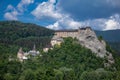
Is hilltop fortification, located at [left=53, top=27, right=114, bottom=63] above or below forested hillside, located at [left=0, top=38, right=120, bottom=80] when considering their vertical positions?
above

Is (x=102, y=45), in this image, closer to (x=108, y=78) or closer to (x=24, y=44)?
(x=108, y=78)

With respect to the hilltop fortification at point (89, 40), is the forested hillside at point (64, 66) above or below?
below

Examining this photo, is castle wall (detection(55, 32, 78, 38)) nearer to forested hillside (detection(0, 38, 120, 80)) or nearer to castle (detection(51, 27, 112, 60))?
castle (detection(51, 27, 112, 60))

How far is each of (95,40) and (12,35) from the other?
89.3m

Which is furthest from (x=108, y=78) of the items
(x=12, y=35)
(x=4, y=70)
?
(x=12, y=35)

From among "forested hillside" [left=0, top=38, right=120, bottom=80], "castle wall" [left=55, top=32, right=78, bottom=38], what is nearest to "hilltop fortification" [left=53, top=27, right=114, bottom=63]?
"castle wall" [left=55, top=32, right=78, bottom=38]

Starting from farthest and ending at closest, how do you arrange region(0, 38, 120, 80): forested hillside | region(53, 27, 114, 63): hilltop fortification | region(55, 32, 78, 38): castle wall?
region(55, 32, 78, 38): castle wall, region(53, 27, 114, 63): hilltop fortification, region(0, 38, 120, 80): forested hillside

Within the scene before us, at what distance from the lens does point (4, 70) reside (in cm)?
8894

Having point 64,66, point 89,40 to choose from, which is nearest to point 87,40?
point 89,40

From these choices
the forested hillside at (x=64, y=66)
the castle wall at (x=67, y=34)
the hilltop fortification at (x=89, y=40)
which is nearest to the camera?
the forested hillside at (x=64, y=66)

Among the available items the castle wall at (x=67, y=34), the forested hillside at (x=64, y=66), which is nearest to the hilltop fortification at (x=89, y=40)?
the castle wall at (x=67, y=34)

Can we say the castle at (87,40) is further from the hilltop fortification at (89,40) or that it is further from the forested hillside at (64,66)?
the forested hillside at (64,66)

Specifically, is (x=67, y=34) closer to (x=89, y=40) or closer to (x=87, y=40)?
(x=87, y=40)

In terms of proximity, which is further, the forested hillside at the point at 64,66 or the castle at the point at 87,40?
the castle at the point at 87,40
